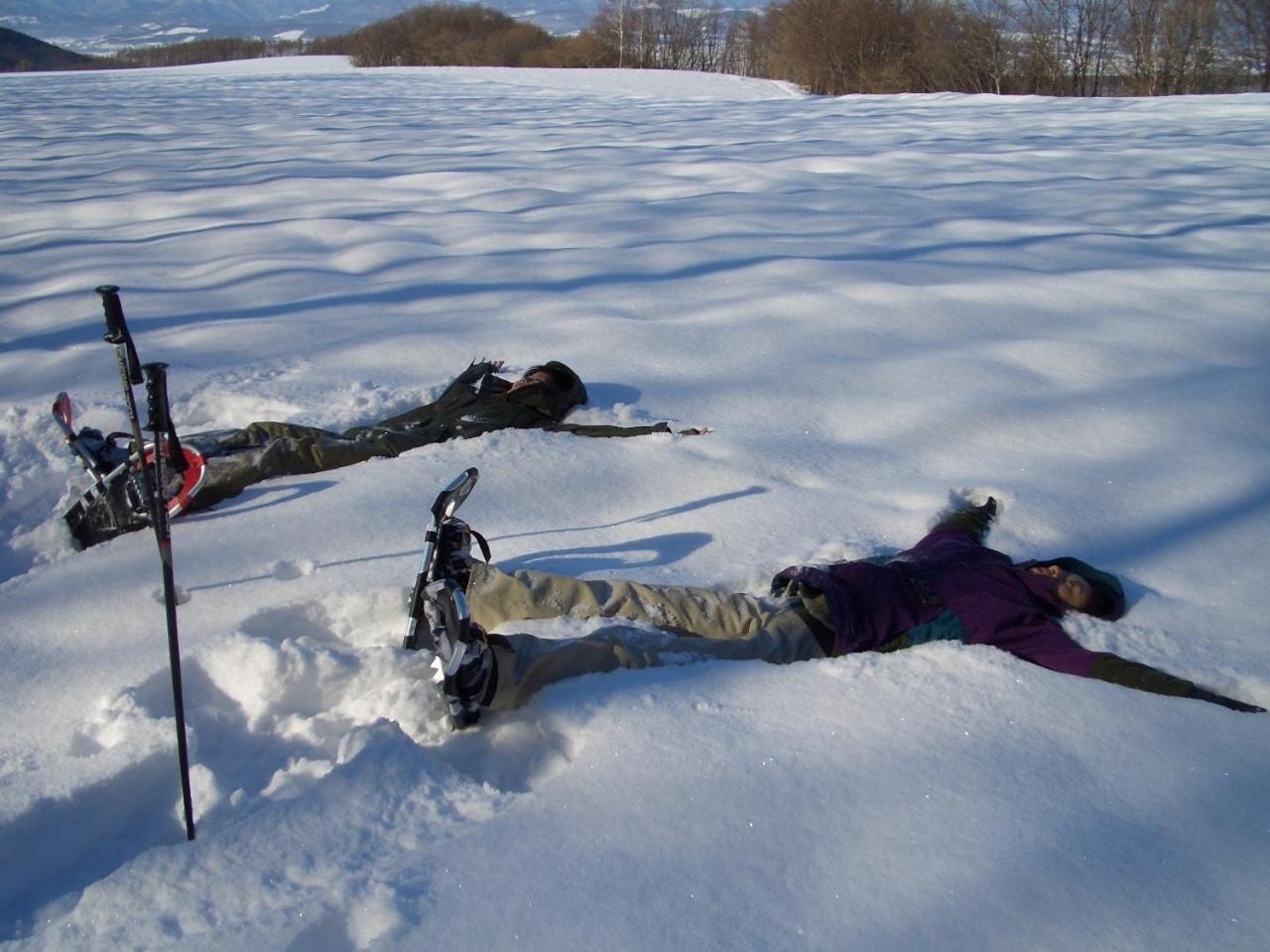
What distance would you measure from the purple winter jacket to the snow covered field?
5.4 inches

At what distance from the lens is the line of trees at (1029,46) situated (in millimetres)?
16953

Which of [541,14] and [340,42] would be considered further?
[541,14]

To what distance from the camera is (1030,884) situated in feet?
4.77

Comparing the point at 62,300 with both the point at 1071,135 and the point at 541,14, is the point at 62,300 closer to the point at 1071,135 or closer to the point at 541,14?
the point at 1071,135

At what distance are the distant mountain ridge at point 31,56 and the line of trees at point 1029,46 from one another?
2263 cm

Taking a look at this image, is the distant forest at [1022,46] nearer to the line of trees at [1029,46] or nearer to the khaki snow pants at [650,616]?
the line of trees at [1029,46]

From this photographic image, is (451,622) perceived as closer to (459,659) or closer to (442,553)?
(459,659)

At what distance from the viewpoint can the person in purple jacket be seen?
2084mm

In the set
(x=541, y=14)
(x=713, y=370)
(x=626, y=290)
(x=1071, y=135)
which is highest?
(x=541, y=14)

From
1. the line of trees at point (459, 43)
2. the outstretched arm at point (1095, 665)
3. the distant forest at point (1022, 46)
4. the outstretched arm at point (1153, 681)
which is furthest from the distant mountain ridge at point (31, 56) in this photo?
the outstretched arm at point (1153, 681)

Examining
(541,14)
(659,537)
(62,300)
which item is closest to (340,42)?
(541,14)

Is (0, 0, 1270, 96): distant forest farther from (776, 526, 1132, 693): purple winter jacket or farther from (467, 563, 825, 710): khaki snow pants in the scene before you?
(467, 563, 825, 710): khaki snow pants

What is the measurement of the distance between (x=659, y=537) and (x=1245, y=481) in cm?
187

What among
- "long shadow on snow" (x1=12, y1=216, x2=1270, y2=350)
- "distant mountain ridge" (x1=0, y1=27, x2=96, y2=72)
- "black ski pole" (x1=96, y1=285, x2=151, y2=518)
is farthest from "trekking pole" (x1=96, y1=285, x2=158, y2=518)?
"distant mountain ridge" (x1=0, y1=27, x2=96, y2=72)
